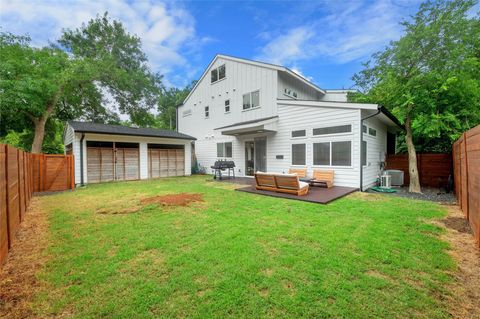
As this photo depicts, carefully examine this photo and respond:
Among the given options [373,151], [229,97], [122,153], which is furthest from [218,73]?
[373,151]

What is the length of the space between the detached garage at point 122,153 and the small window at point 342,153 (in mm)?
10756

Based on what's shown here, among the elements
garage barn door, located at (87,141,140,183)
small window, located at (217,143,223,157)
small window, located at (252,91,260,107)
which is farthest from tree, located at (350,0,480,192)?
garage barn door, located at (87,141,140,183)

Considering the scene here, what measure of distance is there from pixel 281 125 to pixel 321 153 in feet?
8.59

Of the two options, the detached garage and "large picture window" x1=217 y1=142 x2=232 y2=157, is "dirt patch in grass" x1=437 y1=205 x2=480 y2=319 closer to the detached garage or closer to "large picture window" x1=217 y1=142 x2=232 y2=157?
"large picture window" x1=217 y1=142 x2=232 y2=157

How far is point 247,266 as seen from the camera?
2762 millimetres

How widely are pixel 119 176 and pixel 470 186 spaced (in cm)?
1494

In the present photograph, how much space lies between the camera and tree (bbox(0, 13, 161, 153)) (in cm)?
1266

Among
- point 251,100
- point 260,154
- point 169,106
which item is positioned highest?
point 169,106

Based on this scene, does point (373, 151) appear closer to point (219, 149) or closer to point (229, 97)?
point (229, 97)

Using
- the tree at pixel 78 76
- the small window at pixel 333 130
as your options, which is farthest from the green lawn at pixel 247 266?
the tree at pixel 78 76

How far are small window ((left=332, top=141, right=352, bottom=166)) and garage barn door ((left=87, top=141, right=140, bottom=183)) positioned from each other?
38.8 ft

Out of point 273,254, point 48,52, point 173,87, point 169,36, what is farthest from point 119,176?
point 173,87

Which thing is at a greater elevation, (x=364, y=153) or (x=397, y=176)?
(x=364, y=153)

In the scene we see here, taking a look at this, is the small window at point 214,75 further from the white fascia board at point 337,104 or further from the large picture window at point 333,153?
the large picture window at point 333,153
